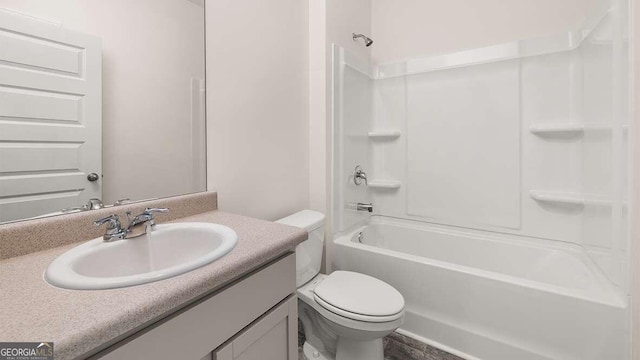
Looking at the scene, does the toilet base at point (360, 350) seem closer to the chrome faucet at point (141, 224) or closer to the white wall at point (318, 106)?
the white wall at point (318, 106)

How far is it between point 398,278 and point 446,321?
32cm

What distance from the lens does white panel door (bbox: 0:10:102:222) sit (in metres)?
0.74

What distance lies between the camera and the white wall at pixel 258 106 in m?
1.28

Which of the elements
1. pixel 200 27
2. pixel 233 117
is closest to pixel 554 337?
pixel 233 117

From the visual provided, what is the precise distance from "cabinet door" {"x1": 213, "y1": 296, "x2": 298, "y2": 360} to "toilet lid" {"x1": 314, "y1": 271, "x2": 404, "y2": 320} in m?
0.33

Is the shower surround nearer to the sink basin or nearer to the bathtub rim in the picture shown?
the bathtub rim

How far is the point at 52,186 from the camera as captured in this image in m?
0.83

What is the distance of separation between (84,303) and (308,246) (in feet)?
3.54

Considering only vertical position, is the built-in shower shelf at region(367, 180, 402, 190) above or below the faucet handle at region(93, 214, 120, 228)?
above

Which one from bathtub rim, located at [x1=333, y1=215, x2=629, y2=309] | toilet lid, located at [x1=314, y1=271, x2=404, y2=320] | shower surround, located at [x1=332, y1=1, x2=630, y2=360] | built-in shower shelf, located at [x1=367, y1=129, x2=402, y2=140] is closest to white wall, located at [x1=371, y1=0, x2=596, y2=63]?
shower surround, located at [x1=332, y1=1, x2=630, y2=360]

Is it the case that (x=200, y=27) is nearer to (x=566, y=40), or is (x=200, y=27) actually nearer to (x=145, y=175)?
(x=145, y=175)

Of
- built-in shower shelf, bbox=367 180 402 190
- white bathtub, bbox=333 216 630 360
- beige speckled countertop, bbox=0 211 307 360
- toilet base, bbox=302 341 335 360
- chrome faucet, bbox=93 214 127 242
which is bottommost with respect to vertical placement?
toilet base, bbox=302 341 335 360

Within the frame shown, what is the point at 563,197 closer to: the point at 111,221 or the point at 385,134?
the point at 385,134

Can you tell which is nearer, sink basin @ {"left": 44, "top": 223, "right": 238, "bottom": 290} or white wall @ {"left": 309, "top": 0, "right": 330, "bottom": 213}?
sink basin @ {"left": 44, "top": 223, "right": 238, "bottom": 290}
